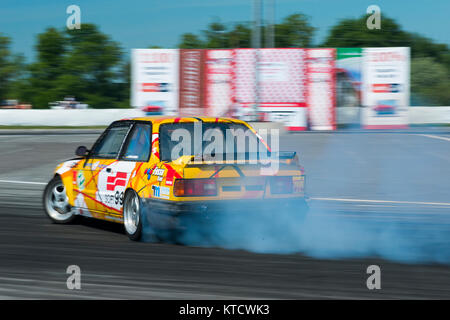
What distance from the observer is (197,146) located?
8305 millimetres

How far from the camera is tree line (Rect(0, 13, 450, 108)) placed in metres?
71.0

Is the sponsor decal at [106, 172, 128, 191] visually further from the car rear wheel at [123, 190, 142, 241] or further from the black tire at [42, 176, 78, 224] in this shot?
the black tire at [42, 176, 78, 224]

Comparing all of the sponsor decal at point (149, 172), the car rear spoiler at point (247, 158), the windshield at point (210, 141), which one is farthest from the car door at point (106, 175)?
the car rear spoiler at point (247, 158)

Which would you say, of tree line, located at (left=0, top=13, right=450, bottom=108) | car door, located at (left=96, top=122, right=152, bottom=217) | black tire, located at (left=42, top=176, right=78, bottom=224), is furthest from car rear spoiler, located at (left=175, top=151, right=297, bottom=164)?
tree line, located at (left=0, top=13, right=450, bottom=108)

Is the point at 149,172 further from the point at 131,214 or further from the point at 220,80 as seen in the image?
the point at 220,80

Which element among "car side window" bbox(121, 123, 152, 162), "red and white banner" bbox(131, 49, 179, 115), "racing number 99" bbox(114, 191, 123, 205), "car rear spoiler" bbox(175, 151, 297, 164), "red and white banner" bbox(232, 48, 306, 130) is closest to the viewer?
"car rear spoiler" bbox(175, 151, 297, 164)

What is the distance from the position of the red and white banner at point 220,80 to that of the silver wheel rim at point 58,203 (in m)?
24.5

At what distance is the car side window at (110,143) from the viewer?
8.98 m

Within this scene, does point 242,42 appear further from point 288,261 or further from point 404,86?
point 288,261

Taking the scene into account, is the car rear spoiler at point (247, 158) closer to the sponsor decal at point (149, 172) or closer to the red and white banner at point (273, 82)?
the sponsor decal at point (149, 172)

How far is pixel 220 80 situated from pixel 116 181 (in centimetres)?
2594

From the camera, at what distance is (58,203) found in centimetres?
978

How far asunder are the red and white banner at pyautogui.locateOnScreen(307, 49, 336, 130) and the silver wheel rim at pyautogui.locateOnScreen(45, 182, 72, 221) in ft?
82.5

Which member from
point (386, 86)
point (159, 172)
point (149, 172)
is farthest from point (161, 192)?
point (386, 86)
